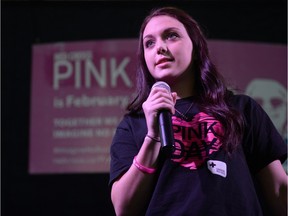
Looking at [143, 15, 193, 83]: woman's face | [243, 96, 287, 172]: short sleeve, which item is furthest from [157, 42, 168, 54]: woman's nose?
[243, 96, 287, 172]: short sleeve

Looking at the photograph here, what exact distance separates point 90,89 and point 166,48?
1.50 m

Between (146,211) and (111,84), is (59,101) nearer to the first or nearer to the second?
(111,84)

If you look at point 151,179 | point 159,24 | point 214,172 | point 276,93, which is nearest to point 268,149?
point 214,172

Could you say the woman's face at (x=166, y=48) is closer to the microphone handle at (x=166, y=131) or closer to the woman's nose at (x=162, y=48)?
the woman's nose at (x=162, y=48)

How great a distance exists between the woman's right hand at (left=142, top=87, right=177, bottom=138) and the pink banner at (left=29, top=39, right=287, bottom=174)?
1.52 metres

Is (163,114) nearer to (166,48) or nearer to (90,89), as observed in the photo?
(166,48)

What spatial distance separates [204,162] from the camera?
983 mm

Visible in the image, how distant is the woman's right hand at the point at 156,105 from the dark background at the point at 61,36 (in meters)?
1.55

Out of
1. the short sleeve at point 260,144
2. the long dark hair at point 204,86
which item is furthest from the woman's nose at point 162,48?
the short sleeve at point 260,144

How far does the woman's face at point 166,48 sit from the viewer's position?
1.08 m

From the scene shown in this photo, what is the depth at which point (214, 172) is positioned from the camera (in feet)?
3.16

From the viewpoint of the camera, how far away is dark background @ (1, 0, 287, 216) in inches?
96.7

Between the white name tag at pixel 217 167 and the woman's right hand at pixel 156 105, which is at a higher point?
the woman's right hand at pixel 156 105

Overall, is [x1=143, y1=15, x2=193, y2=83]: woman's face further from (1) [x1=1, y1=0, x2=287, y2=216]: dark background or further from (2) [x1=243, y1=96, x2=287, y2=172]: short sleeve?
(1) [x1=1, y1=0, x2=287, y2=216]: dark background
